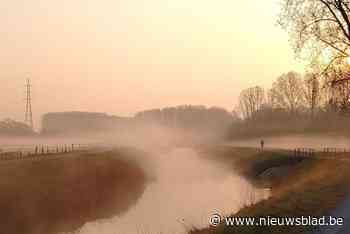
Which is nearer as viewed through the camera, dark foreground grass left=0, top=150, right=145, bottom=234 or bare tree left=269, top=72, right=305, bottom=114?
dark foreground grass left=0, top=150, right=145, bottom=234

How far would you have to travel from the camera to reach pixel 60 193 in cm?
Answer: 4797

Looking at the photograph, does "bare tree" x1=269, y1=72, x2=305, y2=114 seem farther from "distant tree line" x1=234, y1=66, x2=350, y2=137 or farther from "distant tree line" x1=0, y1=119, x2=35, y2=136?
"distant tree line" x1=0, y1=119, x2=35, y2=136

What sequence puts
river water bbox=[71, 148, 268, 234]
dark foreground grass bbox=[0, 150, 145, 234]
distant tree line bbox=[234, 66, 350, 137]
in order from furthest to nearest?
distant tree line bbox=[234, 66, 350, 137] → dark foreground grass bbox=[0, 150, 145, 234] → river water bbox=[71, 148, 268, 234]

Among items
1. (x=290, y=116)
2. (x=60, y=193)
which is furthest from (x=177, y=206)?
(x=290, y=116)

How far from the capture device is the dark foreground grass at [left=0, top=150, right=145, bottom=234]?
38938 millimetres

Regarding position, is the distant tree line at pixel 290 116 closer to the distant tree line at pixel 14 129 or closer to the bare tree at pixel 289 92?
the bare tree at pixel 289 92

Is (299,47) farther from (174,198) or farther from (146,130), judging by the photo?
(146,130)

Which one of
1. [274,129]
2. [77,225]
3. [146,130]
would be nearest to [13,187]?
[77,225]

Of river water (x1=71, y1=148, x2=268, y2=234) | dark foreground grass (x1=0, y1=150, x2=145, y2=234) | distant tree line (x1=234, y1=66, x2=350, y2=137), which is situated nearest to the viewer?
river water (x1=71, y1=148, x2=268, y2=234)

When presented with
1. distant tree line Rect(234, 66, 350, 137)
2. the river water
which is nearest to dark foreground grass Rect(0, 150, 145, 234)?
the river water

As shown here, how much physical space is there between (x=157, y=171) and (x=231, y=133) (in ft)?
264

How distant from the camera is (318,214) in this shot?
17.6 metres

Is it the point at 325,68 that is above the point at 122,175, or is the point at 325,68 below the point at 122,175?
above

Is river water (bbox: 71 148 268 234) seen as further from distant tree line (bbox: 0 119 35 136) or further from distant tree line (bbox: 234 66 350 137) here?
distant tree line (bbox: 0 119 35 136)
